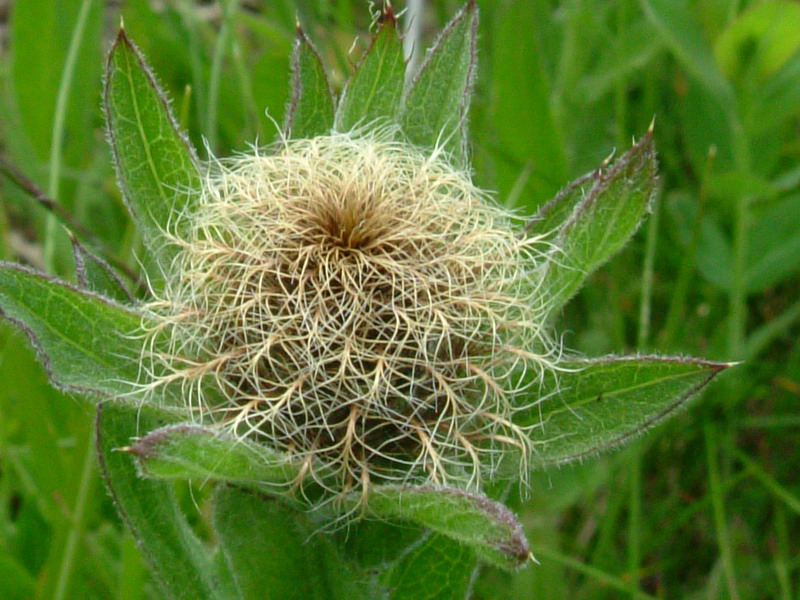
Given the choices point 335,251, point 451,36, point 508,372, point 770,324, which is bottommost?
point 508,372

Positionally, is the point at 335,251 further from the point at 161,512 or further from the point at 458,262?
the point at 161,512

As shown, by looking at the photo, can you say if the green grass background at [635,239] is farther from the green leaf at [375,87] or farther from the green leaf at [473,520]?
the green leaf at [473,520]

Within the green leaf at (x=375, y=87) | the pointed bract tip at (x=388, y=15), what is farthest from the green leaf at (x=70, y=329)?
the pointed bract tip at (x=388, y=15)

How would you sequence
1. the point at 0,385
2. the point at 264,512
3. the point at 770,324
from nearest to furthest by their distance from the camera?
the point at 264,512, the point at 0,385, the point at 770,324

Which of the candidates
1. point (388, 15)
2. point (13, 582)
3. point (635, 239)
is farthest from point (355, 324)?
point (635, 239)

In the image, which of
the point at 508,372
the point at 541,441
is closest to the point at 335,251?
the point at 508,372

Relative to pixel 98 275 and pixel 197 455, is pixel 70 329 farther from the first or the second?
pixel 197 455
